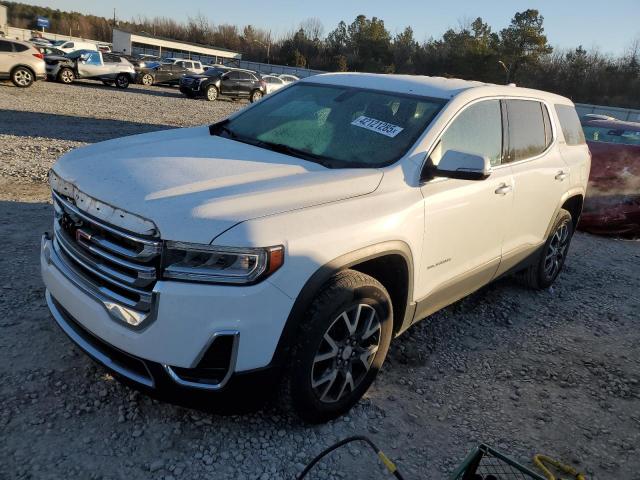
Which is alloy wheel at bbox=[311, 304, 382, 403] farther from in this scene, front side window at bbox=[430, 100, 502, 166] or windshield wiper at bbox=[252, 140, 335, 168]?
front side window at bbox=[430, 100, 502, 166]

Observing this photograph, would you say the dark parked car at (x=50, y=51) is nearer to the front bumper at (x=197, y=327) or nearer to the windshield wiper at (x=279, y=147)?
the windshield wiper at (x=279, y=147)

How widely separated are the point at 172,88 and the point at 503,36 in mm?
42264

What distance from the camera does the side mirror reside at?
2.87 meters

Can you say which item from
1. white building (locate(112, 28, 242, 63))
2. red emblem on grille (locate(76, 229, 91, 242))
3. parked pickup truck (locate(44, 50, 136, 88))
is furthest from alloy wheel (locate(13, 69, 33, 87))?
white building (locate(112, 28, 242, 63))

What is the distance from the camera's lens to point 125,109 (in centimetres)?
1573

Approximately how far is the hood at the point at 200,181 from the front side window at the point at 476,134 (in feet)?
2.15

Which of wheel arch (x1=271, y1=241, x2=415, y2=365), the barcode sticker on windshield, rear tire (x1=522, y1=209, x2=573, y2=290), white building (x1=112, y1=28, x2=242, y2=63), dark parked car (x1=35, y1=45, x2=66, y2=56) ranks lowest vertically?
rear tire (x1=522, y1=209, x2=573, y2=290)

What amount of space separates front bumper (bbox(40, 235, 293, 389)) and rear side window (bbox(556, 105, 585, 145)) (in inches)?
146

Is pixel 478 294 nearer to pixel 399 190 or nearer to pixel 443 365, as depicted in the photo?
pixel 443 365

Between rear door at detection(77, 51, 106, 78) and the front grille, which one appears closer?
the front grille

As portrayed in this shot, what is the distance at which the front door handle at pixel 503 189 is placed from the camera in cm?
358

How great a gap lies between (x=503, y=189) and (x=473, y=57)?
190ft

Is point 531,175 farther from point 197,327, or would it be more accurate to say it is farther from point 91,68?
point 91,68

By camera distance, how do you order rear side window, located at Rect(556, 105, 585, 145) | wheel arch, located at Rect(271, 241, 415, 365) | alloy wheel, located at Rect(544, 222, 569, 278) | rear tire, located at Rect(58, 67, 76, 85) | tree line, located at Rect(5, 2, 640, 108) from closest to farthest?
wheel arch, located at Rect(271, 241, 415, 365) → rear side window, located at Rect(556, 105, 585, 145) → alloy wheel, located at Rect(544, 222, 569, 278) → rear tire, located at Rect(58, 67, 76, 85) → tree line, located at Rect(5, 2, 640, 108)
